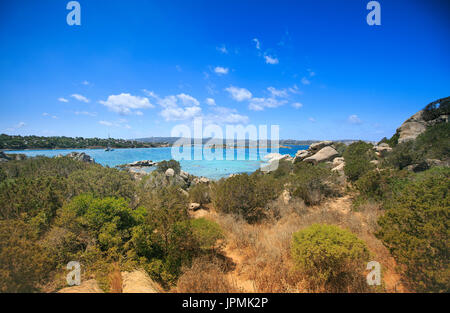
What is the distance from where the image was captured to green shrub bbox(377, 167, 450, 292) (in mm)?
3189

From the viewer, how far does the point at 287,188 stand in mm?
10562

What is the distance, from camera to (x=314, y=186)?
9656 mm

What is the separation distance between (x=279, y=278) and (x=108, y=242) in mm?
3995

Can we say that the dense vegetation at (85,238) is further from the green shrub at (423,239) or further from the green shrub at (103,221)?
the green shrub at (423,239)

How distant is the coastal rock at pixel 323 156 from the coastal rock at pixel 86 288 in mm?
20796

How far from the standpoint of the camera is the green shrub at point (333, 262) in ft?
11.5

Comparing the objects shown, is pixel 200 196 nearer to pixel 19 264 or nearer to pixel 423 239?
pixel 19 264

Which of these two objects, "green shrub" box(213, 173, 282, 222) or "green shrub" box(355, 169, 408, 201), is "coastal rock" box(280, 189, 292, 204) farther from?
"green shrub" box(355, 169, 408, 201)

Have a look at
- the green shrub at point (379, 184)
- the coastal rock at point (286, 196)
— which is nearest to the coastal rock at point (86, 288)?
the coastal rock at point (286, 196)

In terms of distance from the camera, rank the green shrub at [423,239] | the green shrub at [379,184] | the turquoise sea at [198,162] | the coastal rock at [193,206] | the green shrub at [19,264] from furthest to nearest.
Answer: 1. the turquoise sea at [198,162]
2. the coastal rock at [193,206]
3. the green shrub at [379,184]
4. the green shrub at [423,239]
5. the green shrub at [19,264]

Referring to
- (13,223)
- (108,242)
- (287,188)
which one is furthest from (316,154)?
(13,223)

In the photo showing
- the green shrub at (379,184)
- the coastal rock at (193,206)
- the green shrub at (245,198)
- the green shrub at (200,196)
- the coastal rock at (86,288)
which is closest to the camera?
the coastal rock at (86,288)

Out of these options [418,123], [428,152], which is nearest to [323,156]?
[428,152]
